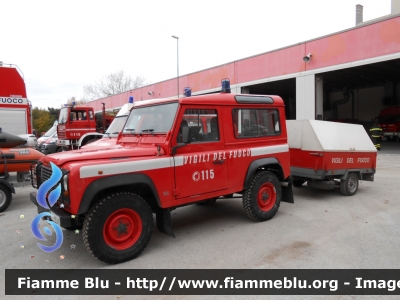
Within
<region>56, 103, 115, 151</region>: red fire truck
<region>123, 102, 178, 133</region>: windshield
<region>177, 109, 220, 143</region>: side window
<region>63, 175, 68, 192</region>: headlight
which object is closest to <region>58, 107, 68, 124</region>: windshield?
<region>56, 103, 115, 151</region>: red fire truck

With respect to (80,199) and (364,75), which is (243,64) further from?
(80,199)

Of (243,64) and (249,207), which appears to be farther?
(243,64)

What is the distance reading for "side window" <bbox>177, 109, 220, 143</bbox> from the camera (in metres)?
4.46

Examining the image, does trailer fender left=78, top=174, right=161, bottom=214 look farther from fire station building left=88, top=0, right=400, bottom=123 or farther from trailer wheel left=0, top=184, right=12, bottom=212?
fire station building left=88, top=0, right=400, bottom=123

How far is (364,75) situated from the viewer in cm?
2312

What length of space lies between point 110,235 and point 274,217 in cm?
321

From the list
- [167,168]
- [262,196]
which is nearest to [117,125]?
[262,196]

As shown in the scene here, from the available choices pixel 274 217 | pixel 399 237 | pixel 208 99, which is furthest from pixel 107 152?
pixel 399 237

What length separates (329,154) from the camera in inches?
267

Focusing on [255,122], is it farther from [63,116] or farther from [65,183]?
[63,116]

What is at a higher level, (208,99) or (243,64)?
(243,64)

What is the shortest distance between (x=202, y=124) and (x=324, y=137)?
11.9 feet

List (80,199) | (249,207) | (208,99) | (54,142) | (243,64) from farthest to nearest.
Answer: (243,64), (54,142), (249,207), (208,99), (80,199)

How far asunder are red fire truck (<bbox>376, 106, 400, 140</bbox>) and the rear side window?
22615 millimetres
